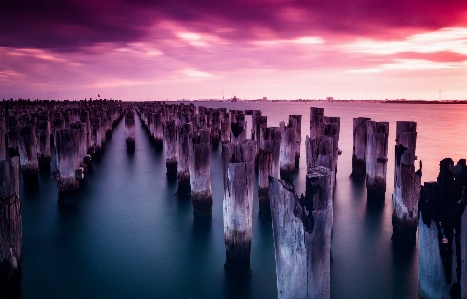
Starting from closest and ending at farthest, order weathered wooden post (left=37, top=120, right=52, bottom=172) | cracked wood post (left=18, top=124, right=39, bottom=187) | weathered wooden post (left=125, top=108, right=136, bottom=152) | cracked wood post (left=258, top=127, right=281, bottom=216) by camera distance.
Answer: cracked wood post (left=258, top=127, right=281, bottom=216) → cracked wood post (left=18, top=124, right=39, bottom=187) → weathered wooden post (left=37, top=120, right=52, bottom=172) → weathered wooden post (left=125, top=108, right=136, bottom=152)

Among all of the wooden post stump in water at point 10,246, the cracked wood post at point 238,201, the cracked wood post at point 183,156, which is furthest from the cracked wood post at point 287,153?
the wooden post stump in water at point 10,246

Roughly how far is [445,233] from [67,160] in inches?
267

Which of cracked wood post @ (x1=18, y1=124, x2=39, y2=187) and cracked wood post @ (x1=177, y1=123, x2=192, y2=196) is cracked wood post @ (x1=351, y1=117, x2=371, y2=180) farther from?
cracked wood post @ (x1=18, y1=124, x2=39, y2=187)

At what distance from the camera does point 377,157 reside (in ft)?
24.7

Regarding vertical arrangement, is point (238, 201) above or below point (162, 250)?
above

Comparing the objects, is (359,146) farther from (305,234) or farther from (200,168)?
(305,234)

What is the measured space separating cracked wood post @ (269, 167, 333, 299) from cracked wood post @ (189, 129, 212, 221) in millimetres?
3223

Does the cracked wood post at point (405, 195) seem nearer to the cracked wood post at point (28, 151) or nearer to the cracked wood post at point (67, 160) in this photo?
the cracked wood post at point (67, 160)

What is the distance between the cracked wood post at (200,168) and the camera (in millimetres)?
6039

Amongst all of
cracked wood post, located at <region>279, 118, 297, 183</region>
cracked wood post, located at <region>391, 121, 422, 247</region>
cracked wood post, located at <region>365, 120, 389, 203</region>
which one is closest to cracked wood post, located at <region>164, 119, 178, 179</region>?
cracked wood post, located at <region>279, 118, 297, 183</region>

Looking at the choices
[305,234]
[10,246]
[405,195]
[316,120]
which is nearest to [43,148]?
[10,246]

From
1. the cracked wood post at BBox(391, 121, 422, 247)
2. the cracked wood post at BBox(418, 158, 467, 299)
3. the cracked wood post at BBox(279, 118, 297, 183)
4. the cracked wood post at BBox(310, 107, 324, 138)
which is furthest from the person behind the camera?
the cracked wood post at BBox(310, 107, 324, 138)

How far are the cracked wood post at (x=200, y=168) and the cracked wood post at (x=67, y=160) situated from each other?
108 inches

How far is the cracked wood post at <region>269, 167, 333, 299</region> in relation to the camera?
8.93ft
